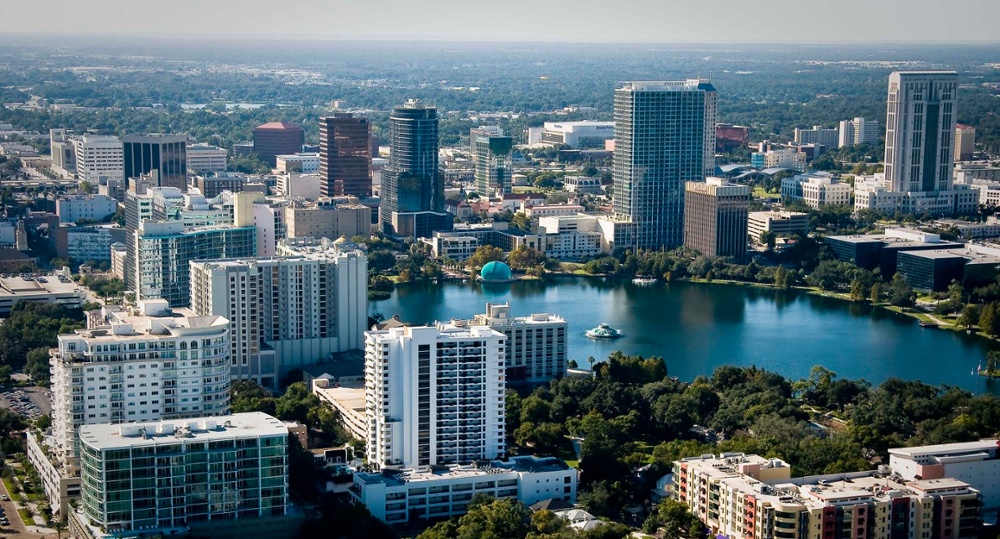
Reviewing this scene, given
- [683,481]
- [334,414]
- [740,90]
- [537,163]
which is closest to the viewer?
[683,481]

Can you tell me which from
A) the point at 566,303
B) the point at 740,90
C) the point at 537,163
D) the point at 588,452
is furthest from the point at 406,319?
the point at 740,90

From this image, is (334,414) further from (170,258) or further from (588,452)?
(170,258)

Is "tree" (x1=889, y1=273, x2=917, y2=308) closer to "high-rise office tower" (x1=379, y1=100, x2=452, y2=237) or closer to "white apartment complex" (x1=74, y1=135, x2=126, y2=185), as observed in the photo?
"high-rise office tower" (x1=379, y1=100, x2=452, y2=237)

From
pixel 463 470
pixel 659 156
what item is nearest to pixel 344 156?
pixel 659 156

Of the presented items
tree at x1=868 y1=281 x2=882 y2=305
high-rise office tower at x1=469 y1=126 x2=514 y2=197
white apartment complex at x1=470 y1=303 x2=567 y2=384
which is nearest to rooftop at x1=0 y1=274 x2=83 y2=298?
white apartment complex at x1=470 y1=303 x2=567 y2=384

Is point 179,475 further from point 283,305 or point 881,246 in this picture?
point 881,246

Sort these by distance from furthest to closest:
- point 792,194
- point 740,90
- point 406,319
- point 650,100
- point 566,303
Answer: point 740,90
point 792,194
point 650,100
point 566,303
point 406,319

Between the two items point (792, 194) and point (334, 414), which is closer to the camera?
point (334, 414)
